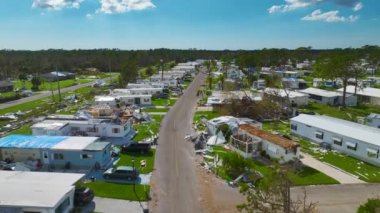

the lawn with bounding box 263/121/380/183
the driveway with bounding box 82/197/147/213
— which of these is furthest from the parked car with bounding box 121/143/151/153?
the lawn with bounding box 263/121/380/183

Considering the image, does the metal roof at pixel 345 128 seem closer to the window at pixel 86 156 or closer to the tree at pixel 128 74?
the window at pixel 86 156

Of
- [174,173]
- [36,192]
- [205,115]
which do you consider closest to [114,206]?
[36,192]

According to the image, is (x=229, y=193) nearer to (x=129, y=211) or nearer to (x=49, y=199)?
(x=129, y=211)

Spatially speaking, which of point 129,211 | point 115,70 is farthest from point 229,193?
point 115,70

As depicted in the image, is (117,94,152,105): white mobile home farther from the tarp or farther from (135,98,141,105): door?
the tarp

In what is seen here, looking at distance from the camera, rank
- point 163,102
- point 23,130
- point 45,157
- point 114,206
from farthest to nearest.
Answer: point 163,102, point 23,130, point 45,157, point 114,206

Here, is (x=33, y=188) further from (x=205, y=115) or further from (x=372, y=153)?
(x=205, y=115)
